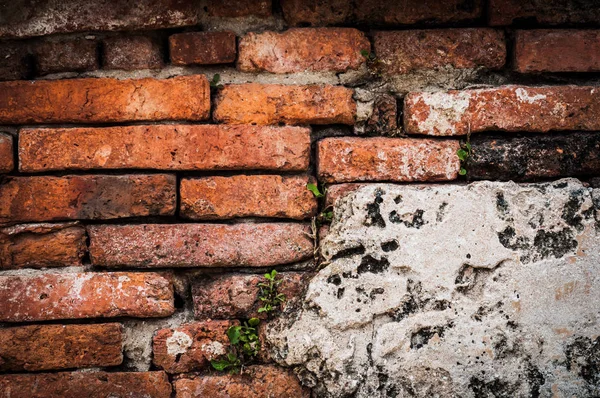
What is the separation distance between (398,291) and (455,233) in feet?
0.63

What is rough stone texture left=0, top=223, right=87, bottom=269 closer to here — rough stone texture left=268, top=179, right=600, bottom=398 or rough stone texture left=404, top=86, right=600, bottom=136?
rough stone texture left=268, top=179, right=600, bottom=398

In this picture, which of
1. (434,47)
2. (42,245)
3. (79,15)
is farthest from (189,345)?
(434,47)

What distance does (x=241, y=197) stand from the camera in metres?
1.38

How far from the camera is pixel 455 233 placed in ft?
4.40

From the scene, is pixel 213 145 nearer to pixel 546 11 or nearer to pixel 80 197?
pixel 80 197

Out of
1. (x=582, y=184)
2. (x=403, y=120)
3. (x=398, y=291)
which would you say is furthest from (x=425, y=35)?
(x=398, y=291)

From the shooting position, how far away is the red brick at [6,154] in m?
1.37

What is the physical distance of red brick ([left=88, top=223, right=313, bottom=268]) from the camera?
1363 millimetres

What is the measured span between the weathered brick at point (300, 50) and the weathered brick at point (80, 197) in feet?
1.23

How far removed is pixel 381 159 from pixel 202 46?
1.71 feet

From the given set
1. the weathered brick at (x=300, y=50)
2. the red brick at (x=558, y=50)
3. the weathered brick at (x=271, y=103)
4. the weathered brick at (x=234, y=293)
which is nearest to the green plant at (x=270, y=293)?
the weathered brick at (x=234, y=293)

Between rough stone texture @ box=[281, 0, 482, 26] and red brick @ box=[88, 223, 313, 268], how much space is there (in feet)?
1.75

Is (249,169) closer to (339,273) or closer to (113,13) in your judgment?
(339,273)

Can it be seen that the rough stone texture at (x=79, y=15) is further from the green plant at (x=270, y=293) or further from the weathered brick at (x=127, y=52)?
the green plant at (x=270, y=293)
